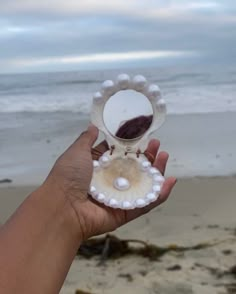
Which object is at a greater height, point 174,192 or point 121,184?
point 121,184

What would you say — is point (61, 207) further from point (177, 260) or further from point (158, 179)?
point (177, 260)

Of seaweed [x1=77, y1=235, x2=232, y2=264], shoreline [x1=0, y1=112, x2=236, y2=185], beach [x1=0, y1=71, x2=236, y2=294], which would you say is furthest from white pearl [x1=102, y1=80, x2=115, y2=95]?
shoreline [x1=0, y1=112, x2=236, y2=185]

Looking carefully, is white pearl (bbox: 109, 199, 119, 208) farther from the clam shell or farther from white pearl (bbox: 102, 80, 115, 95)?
white pearl (bbox: 102, 80, 115, 95)

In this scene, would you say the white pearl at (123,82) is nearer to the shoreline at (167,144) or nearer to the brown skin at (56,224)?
the brown skin at (56,224)

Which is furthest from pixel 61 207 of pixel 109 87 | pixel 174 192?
pixel 174 192

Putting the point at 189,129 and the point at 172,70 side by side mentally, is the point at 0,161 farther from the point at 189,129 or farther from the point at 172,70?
the point at 172,70

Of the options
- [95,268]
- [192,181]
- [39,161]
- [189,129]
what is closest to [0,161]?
[39,161]

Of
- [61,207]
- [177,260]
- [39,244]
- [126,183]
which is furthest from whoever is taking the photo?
[177,260]

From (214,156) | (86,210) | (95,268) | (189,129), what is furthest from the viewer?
(189,129)
